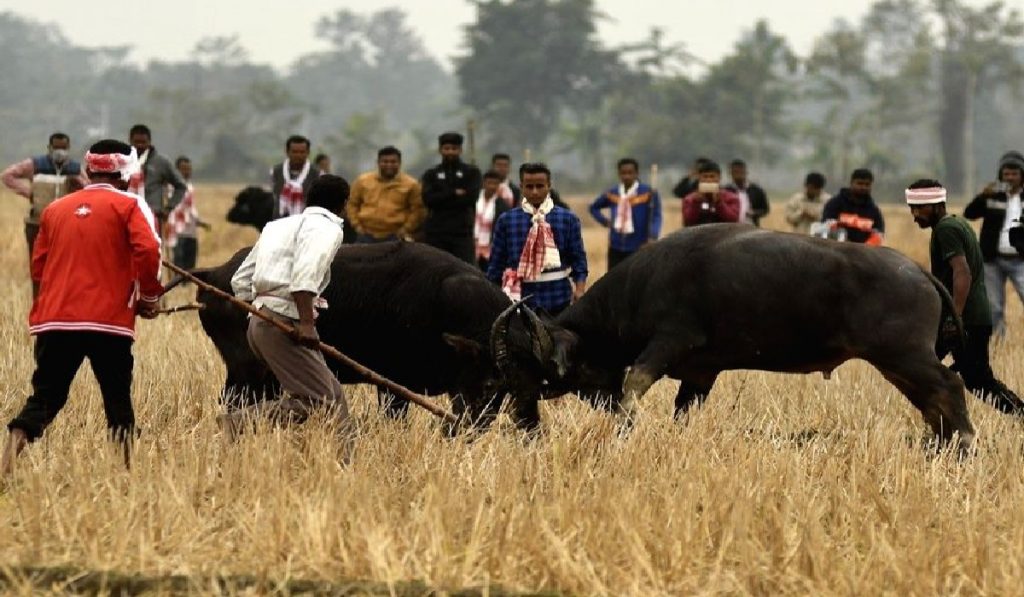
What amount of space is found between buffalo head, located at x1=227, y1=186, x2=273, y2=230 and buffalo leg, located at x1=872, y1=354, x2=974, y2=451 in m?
10.2

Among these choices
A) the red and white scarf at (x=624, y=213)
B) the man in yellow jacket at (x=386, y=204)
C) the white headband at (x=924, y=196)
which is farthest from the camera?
the red and white scarf at (x=624, y=213)

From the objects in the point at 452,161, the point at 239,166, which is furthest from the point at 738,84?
the point at 452,161

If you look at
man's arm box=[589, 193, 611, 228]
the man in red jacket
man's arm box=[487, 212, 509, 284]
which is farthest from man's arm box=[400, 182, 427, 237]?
the man in red jacket

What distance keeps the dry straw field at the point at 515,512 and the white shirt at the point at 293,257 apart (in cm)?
60

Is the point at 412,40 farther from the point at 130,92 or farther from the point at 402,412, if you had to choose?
the point at 402,412

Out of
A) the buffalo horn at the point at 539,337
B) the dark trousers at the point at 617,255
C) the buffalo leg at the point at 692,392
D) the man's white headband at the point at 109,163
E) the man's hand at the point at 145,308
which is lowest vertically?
the buffalo leg at the point at 692,392

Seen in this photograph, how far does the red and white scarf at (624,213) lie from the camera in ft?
45.4

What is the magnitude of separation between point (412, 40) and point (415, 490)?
393 feet

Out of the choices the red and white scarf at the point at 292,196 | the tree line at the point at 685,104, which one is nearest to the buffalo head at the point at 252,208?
the red and white scarf at the point at 292,196

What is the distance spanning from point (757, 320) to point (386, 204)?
5.03m

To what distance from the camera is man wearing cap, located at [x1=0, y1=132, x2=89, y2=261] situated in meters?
12.7

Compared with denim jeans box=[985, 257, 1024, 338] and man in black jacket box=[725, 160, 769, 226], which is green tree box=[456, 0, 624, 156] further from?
denim jeans box=[985, 257, 1024, 338]

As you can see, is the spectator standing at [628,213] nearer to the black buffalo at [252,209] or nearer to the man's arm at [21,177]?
the black buffalo at [252,209]

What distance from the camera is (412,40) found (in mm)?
123938
